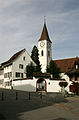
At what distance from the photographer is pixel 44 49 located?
6475 centimetres

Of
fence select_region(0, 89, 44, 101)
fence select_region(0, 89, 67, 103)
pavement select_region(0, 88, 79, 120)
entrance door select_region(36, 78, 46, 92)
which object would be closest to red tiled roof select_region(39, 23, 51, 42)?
entrance door select_region(36, 78, 46, 92)

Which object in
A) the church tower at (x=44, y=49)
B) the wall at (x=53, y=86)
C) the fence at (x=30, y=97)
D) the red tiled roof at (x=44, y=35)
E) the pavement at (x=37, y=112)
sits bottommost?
the pavement at (x=37, y=112)

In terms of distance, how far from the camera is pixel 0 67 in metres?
57.3

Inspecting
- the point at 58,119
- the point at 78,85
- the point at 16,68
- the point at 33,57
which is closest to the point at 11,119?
the point at 58,119

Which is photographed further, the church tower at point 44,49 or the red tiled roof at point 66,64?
the church tower at point 44,49

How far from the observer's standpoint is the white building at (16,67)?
158 ft

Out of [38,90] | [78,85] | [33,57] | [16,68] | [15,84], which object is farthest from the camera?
[33,57]

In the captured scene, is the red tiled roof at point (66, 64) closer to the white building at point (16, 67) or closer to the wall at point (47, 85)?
the white building at point (16, 67)

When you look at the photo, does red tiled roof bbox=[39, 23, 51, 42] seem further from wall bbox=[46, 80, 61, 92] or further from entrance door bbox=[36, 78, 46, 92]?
wall bbox=[46, 80, 61, 92]

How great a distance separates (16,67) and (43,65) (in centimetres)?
1597

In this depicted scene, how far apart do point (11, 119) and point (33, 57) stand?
45.1 meters

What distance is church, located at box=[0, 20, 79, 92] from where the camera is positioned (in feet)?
123

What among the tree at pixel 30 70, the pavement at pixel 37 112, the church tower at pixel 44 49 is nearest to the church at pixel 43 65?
the church tower at pixel 44 49

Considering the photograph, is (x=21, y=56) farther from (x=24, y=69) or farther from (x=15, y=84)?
(x=15, y=84)
